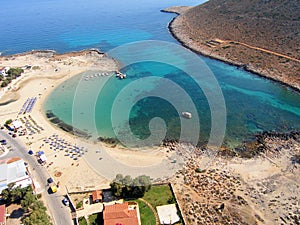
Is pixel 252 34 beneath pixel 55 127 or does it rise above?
above

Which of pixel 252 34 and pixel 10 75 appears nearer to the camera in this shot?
pixel 10 75

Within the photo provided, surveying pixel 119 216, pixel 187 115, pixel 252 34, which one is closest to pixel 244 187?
pixel 119 216

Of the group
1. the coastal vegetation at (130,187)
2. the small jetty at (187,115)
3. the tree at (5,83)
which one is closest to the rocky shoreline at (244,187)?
the coastal vegetation at (130,187)

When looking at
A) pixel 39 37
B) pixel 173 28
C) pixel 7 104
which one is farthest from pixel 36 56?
pixel 173 28

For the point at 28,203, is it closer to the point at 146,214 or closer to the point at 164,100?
the point at 146,214

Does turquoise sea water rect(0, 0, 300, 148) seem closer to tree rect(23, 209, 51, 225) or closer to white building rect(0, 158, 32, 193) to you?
white building rect(0, 158, 32, 193)

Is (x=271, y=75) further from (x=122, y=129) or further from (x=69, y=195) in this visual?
(x=69, y=195)

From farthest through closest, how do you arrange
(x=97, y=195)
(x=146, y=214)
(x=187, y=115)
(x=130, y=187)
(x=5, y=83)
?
(x=5, y=83), (x=187, y=115), (x=97, y=195), (x=130, y=187), (x=146, y=214)
